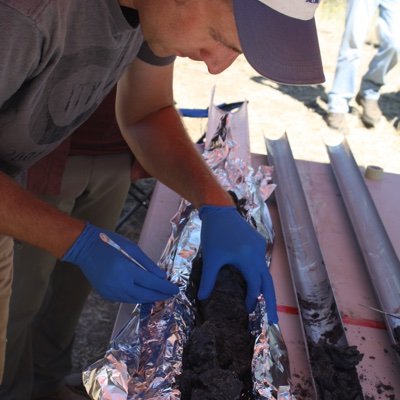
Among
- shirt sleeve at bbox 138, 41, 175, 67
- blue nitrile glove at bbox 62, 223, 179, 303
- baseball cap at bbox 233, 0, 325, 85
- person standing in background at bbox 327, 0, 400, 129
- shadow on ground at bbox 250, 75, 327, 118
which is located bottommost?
shadow on ground at bbox 250, 75, 327, 118

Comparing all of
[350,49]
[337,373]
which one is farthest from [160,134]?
[350,49]

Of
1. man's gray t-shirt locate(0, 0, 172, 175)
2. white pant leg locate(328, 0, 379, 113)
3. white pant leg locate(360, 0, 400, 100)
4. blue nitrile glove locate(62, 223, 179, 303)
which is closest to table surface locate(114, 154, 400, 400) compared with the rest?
blue nitrile glove locate(62, 223, 179, 303)

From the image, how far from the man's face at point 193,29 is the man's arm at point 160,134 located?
1.98 feet

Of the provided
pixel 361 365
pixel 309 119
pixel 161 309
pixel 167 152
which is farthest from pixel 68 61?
pixel 309 119

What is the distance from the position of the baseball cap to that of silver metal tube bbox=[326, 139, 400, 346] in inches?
37.2

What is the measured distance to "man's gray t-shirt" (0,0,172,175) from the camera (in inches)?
55.1

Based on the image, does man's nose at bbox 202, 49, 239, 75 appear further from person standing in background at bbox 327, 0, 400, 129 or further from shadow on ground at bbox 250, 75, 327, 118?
shadow on ground at bbox 250, 75, 327, 118

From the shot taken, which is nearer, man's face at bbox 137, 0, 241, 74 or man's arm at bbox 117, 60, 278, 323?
man's face at bbox 137, 0, 241, 74

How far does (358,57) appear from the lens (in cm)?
611

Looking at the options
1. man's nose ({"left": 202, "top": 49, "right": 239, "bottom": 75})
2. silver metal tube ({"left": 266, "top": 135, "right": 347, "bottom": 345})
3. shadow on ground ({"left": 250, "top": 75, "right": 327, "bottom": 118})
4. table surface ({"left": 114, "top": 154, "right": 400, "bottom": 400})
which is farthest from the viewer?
shadow on ground ({"left": 250, "top": 75, "right": 327, "bottom": 118})

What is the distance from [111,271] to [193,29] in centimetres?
76

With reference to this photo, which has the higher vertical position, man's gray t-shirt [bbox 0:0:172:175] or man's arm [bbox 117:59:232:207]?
man's gray t-shirt [bbox 0:0:172:175]

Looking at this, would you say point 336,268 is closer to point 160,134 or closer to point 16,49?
point 160,134

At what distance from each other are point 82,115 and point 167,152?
0.43 metres
